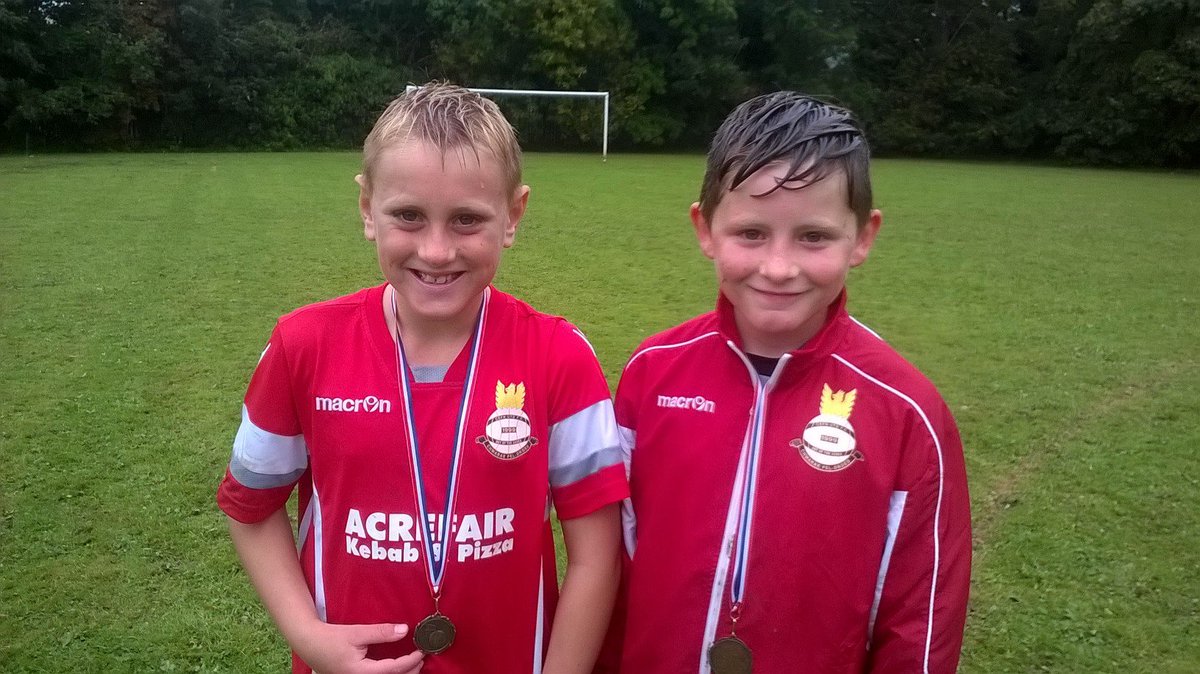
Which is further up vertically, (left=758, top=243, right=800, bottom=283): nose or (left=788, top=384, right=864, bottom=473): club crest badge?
(left=758, top=243, right=800, bottom=283): nose

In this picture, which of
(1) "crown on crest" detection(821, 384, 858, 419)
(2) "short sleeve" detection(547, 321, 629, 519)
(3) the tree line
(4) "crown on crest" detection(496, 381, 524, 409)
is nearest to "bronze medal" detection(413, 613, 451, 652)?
(2) "short sleeve" detection(547, 321, 629, 519)

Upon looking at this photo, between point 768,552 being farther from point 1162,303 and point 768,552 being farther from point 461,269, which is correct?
point 1162,303

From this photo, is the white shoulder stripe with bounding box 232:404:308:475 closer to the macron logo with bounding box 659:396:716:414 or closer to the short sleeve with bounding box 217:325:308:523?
the short sleeve with bounding box 217:325:308:523

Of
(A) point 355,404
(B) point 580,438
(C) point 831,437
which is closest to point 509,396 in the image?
(B) point 580,438

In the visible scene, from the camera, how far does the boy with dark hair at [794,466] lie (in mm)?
1707

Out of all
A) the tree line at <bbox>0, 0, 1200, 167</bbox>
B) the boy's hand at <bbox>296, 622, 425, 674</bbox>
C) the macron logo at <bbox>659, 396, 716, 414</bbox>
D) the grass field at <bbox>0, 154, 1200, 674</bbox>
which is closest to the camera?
the boy's hand at <bbox>296, 622, 425, 674</bbox>

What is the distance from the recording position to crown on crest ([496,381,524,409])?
1.75 m

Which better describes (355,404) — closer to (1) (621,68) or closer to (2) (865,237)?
(2) (865,237)

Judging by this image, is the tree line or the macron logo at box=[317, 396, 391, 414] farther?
the tree line

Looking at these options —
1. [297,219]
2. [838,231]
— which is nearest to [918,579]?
[838,231]

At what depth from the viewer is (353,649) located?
67.1 inches

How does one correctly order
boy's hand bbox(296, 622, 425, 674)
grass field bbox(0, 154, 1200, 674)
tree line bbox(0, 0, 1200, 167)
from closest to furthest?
boy's hand bbox(296, 622, 425, 674) < grass field bbox(0, 154, 1200, 674) < tree line bbox(0, 0, 1200, 167)

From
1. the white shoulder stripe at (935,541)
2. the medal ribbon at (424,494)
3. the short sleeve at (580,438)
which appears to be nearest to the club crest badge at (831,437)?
the white shoulder stripe at (935,541)

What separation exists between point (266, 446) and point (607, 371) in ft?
14.1
